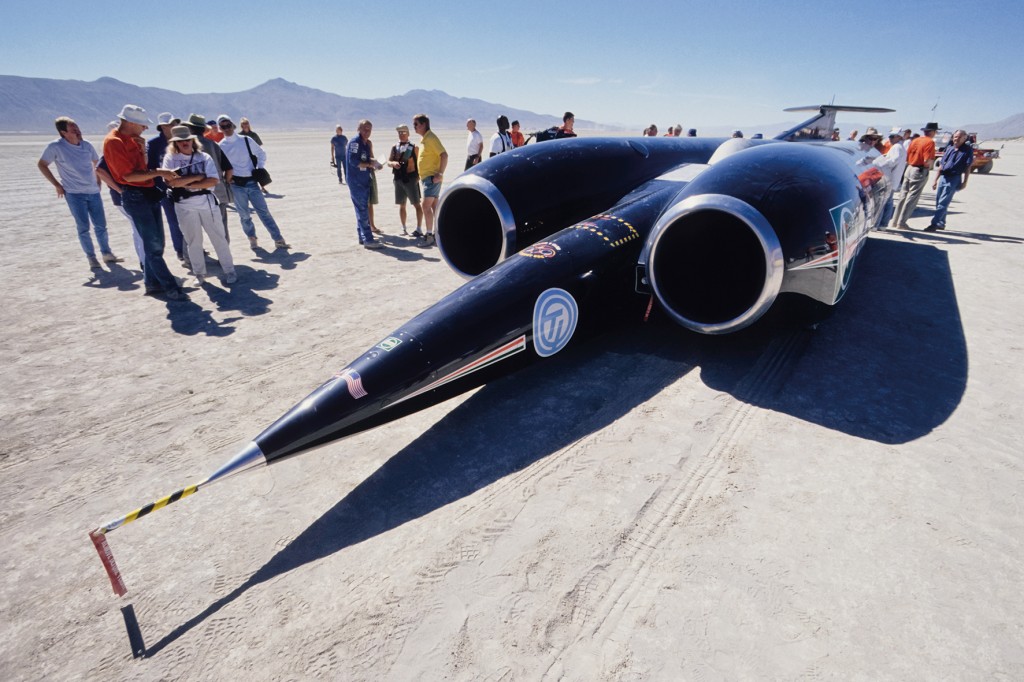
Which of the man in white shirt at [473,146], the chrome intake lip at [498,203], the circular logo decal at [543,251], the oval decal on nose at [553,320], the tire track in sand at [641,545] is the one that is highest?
the man in white shirt at [473,146]

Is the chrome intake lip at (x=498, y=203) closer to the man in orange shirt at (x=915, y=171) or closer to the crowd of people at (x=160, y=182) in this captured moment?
the crowd of people at (x=160, y=182)

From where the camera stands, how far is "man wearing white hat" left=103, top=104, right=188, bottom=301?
5.91 m

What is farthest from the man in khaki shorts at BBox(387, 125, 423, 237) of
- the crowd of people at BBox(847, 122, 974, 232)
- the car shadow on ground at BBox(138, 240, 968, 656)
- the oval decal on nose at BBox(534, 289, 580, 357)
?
the crowd of people at BBox(847, 122, 974, 232)

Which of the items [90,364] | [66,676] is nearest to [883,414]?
[66,676]

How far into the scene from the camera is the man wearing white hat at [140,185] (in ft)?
19.4

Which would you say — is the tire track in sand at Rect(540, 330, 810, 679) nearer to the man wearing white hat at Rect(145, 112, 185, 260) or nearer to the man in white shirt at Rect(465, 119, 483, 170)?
the man wearing white hat at Rect(145, 112, 185, 260)

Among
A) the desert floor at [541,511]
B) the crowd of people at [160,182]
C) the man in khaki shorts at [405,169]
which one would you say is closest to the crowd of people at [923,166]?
the desert floor at [541,511]

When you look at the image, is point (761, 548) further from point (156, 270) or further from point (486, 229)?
point (156, 270)

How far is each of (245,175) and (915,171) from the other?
1368cm

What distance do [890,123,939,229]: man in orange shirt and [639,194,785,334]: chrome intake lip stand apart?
893cm

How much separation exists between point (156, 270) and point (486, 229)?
4596mm

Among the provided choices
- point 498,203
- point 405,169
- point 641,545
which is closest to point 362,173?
point 405,169

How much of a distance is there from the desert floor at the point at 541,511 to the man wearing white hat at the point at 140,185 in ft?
3.38

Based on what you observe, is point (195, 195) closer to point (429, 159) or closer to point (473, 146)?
point (429, 159)
